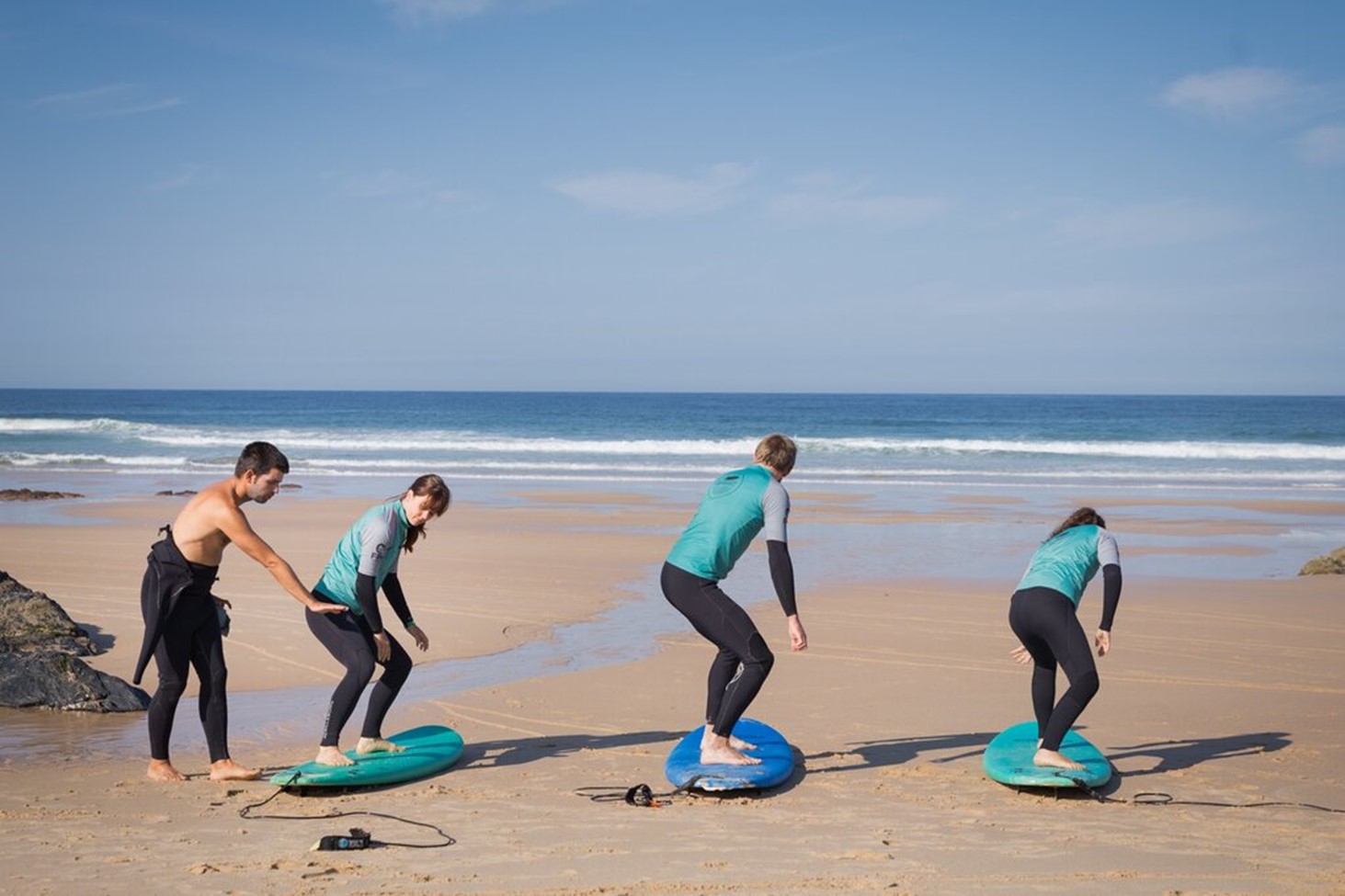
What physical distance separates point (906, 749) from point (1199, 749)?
5.45 feet

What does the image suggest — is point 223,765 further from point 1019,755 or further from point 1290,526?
point 1290,526

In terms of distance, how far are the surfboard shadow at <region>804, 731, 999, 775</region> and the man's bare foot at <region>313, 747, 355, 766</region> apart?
93.9 inches

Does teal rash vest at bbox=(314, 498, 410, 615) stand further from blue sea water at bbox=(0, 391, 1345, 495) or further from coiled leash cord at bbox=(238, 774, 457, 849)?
blue sea water at bbox=(0, 391, 1345, 495)

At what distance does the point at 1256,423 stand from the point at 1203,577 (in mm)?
51865

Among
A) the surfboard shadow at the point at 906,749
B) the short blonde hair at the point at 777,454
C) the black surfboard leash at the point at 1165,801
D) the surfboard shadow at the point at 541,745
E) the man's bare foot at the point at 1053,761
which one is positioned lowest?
the surfboard shadow at the point at 541,745

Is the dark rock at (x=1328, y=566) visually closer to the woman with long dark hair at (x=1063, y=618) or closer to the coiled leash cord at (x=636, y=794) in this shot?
the woman with long dark hair at (x=1063, y=618)

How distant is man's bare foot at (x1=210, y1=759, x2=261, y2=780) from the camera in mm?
5887

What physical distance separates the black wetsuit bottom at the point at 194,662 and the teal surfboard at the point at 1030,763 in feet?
12.6

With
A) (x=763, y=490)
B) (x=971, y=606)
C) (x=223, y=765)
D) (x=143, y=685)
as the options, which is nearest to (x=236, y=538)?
(x=223, y=765)

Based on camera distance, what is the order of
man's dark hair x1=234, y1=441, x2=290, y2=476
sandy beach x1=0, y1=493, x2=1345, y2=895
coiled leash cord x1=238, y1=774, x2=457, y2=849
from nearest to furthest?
1. sandy beach x1=0, y1=493, x2=1345, y2=895
2. coiled leash cord x1=238, y1=774, x2=457, y2=849
3. man's dark hair x1=234, y1=441, x2=290, y2=476

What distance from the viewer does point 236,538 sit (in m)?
5.59

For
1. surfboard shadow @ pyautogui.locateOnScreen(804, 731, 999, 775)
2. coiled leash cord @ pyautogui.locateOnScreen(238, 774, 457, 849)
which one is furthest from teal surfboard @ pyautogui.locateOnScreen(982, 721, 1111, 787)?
coiled leash cord @ pyautogui.locateOnScreen(238, 774, 457, 849)

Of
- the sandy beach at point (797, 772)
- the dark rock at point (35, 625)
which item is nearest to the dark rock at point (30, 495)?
the sandy beach at point (797, 772)

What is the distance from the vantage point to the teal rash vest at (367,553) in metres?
5.76
